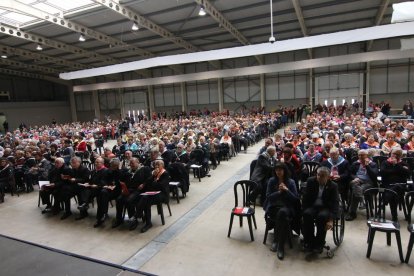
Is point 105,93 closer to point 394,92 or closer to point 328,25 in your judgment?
point 328,25

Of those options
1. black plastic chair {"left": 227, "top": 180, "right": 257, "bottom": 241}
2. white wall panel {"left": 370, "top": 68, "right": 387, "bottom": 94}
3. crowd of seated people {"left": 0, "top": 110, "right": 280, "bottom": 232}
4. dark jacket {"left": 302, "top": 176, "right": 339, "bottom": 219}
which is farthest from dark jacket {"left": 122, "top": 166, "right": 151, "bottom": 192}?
white wall panel {"left": 370, "top": 68, "right": 387, "bottom": 94}

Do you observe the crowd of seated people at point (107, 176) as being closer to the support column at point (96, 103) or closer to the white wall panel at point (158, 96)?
the white wall panel at point (158, 96)

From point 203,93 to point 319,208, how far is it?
19.5m

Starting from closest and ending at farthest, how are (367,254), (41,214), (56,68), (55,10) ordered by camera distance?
Result: (367,254) < (41,214) < (55,10) < (56,68)

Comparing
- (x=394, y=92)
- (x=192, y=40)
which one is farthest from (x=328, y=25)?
(x=192, y=40)

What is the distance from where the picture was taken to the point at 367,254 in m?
3.26

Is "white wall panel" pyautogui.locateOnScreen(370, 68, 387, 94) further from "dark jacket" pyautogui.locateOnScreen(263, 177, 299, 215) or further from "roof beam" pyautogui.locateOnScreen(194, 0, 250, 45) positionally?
"dark jacket" pyautogui.locateOnScreen(263, 177, 299, 215)

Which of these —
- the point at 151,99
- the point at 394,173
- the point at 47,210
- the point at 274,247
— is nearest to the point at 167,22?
the point at 47,210

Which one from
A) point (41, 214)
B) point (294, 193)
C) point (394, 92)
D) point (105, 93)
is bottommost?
point (41, 214)

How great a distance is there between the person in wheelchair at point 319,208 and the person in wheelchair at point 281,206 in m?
0.17

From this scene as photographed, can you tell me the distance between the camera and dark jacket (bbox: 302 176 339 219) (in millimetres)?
3318

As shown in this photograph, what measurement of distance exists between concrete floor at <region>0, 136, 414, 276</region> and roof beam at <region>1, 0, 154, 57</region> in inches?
316

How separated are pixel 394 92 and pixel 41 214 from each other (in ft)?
62.0

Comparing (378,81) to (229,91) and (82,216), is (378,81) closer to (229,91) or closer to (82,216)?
(229,91)
